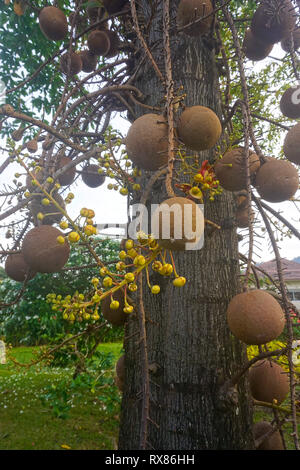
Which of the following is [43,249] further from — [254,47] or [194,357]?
[254,47]

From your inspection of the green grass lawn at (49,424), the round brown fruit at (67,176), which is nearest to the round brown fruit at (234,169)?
the round brown fruit at (67,176)

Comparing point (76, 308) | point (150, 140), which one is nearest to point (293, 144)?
point (150, 140)

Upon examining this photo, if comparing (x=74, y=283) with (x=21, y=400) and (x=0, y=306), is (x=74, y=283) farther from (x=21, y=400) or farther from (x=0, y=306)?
(x=0, y=306)

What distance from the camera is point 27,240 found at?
122cm

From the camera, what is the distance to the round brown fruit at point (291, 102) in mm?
1458

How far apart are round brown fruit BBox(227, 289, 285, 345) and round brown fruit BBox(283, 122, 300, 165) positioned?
0.59 meters

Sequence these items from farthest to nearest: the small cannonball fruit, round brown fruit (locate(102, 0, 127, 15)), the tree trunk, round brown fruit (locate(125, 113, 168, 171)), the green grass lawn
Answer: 1. the green grass lawn
2. the small cannonball fruit
3. round brown fruit (locate(102, 0, 127, 15))
4. the tree trunk
5. round brown fruit (locate(125, 113, 168, 171))

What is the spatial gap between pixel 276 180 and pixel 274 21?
0.83 metres

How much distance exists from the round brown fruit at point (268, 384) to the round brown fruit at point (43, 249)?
3.07ft

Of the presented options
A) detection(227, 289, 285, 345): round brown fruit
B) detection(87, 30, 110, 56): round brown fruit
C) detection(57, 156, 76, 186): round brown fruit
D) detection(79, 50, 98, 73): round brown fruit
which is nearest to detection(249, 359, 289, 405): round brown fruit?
detection(227, 289, 285, 345): round brown fruit

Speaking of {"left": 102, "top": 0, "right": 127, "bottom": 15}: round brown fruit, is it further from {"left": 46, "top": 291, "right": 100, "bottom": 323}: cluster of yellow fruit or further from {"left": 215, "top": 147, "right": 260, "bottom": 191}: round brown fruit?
A: {"left": 46, "top": 291, "right": 100, "bottom": 323}: cluster of yellow fruit

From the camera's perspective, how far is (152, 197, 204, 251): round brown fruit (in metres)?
0.72

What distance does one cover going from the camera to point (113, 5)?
1.84 metres
